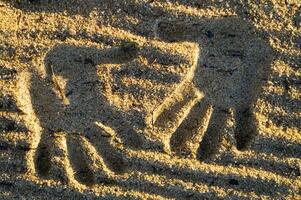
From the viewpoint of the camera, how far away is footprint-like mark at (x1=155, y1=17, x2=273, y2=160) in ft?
8.33

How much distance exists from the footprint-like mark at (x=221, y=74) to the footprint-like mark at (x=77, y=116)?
216 millimetres

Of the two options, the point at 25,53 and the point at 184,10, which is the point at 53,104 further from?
the point at 184,10

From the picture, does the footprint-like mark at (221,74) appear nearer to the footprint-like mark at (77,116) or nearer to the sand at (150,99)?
the sand at (150,99)

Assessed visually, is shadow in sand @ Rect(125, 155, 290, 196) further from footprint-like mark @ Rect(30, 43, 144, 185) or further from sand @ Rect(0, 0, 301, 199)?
footprint-like mark @ Rect(30, 43, 144, 185)

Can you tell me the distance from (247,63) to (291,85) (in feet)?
0.73

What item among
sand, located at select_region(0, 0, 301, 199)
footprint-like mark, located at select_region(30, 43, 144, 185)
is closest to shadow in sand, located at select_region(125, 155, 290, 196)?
sand, located at select_region(0, 0, 301, 199)

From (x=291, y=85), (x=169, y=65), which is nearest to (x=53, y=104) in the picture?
(x=169, y=65)

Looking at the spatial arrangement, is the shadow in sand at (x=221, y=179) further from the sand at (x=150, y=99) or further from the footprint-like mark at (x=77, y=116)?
the footprint-like mark at (x=77, y=116)

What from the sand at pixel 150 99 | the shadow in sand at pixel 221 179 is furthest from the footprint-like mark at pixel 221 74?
the shadow in sand at pixel 221 179

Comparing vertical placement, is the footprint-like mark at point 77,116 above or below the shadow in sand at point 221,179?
above

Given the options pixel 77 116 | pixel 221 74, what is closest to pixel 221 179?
pixel 221 74

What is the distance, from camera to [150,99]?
2.54 m

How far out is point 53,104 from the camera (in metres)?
2.51

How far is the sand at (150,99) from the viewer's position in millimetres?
2479
